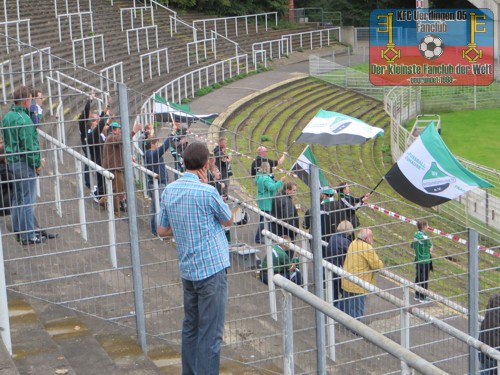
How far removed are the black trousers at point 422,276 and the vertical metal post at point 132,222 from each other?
237 cm

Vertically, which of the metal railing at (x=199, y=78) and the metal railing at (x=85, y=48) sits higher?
the metal railing at (x=85, y=48)

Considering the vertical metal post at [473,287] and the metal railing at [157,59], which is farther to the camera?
the metal railing at [157,59]

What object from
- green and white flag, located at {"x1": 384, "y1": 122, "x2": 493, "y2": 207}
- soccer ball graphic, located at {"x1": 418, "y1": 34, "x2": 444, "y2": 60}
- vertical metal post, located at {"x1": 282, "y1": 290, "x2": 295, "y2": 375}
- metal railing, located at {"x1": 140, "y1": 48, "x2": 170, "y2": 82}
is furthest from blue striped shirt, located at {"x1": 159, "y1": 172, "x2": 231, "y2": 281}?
soccer ball graphic, located at {"x1": 418, "y1": 34, "x2": 444, "y2": 60}

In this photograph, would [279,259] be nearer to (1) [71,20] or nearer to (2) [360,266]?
(2) [360,266]

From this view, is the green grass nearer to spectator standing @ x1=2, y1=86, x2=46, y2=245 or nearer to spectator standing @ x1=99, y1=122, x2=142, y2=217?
spectator standing @ x1=99, y1=122, x2=142, y2=217

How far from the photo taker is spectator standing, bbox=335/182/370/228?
7133 mm

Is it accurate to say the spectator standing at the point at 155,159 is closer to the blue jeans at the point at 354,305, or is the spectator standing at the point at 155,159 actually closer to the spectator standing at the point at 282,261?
the spectator standing at the point at 282,261

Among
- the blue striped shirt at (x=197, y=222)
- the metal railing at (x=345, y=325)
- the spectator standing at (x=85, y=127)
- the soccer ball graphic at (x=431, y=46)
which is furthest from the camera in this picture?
the soccer ball graphic at (x=431, y=46)

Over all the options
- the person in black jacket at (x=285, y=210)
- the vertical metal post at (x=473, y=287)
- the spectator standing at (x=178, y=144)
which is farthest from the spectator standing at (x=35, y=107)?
the vertical metal post at (x=473, y=287)

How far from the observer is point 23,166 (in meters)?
7.59

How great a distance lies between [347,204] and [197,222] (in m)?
1.81

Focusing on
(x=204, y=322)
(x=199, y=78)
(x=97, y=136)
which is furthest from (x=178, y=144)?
(x=199, y=78)

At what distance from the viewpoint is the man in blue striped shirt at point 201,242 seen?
5.75m

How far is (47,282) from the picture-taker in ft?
24.0
